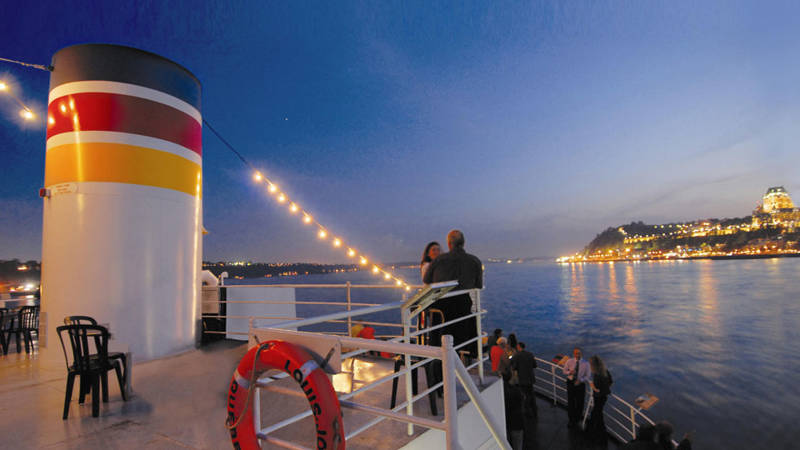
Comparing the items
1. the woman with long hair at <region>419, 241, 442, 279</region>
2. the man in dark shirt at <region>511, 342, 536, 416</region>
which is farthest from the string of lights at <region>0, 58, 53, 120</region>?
the man in dark shirt at <region>511, 342, 536, 416</region>

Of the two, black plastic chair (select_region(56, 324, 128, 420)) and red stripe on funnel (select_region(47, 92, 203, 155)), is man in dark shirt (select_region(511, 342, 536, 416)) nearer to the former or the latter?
black plastic chair (select_region(56, 324, 128, 420))

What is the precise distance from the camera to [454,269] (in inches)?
118

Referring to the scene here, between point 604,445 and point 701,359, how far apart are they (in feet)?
65.2

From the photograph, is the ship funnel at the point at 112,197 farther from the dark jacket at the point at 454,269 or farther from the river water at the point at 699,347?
the river water at the point at 699,347

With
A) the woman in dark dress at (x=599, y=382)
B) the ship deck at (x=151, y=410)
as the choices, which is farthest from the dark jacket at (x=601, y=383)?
the ship deck at (x=151, y=410)

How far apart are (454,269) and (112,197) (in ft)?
14.1

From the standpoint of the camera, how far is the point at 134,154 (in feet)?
15.1

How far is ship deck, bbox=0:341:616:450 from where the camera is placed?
2406 millimetres

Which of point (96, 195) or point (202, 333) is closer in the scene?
point (96, 195)

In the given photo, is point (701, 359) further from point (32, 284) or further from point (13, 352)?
point (32, 284)

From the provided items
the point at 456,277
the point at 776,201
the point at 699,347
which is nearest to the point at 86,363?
the point at 456,277

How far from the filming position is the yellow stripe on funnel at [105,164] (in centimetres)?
445

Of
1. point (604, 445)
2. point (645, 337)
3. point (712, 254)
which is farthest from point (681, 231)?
point (604, 445)

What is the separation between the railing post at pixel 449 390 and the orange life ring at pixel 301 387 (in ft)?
1.19
